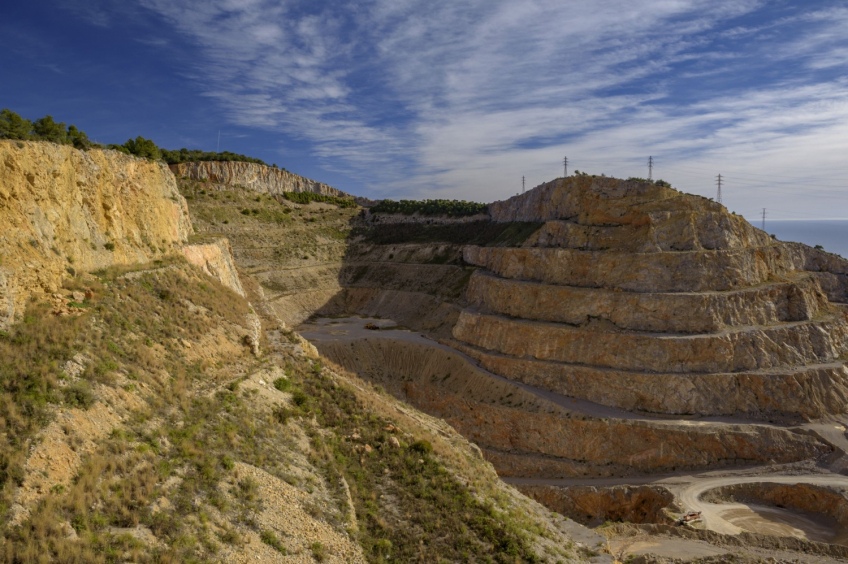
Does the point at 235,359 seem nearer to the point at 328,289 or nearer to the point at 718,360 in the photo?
the point at 718,360

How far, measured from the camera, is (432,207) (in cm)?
8950

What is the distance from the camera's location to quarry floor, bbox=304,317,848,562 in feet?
83.6

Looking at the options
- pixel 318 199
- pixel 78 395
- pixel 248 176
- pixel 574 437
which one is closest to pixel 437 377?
pixel 574 437

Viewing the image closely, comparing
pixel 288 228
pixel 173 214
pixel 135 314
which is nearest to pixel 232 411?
pixel 135 314

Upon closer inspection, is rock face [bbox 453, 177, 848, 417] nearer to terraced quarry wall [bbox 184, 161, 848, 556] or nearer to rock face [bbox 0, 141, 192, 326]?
terraced quarry wall [bbox 184, 161, 848, 556]

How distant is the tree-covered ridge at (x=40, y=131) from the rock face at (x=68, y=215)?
3.68ft

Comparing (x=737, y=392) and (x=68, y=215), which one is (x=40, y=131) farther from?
(x=737, y=392)

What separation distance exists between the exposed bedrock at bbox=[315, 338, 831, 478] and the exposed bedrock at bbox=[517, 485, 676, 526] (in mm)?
2739

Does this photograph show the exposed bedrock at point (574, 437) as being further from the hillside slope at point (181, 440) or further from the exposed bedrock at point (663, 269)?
the hillside slope at point (181, 440)

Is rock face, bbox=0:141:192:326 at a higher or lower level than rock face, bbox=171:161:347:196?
lower

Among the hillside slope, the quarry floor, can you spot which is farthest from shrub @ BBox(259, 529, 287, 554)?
the quarry floor

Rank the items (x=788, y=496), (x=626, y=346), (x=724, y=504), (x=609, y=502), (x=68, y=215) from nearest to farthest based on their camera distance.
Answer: (x=68, y=215)
(x=724, y=504)
(x=788, y=496)
(x=609, y=502)
(x=626, y=346)

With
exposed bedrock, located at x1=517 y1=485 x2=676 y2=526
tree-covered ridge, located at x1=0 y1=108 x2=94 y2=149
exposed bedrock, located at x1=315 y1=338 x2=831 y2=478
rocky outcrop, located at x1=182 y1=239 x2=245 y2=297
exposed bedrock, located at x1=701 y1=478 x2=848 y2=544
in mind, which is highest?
tree-covered ridge, located at x1=0 y1=108 x2=94 y2=149

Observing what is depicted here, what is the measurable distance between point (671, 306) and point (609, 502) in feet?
56.7
